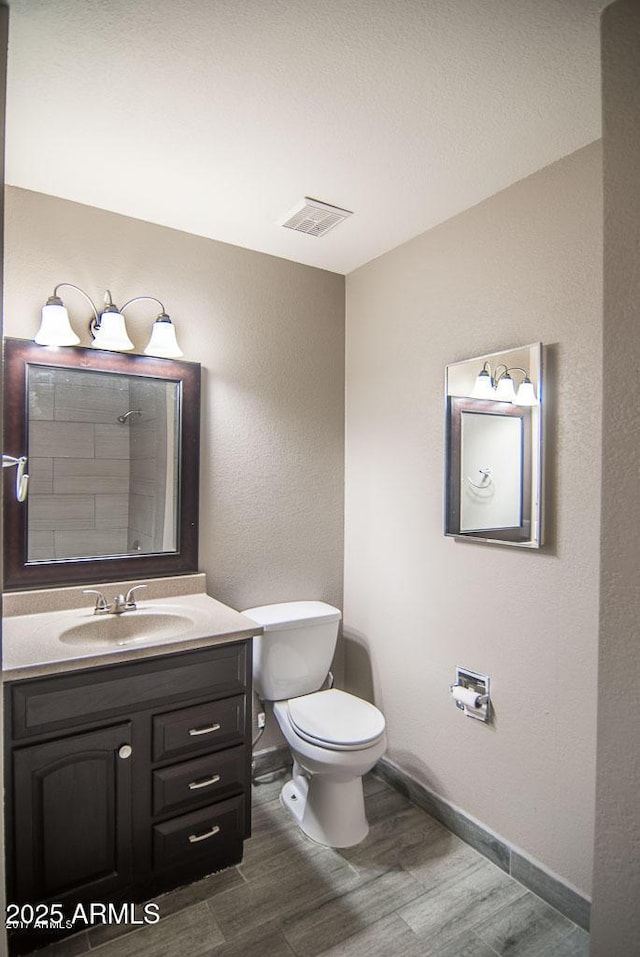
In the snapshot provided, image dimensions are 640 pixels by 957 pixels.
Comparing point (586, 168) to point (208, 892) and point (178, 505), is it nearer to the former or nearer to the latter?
point (178, 505)

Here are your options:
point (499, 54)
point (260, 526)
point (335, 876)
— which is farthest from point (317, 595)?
point (499, 54)

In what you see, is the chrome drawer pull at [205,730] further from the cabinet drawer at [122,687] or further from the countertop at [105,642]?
the countertop at [105,642]

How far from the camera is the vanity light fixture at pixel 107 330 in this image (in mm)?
1975

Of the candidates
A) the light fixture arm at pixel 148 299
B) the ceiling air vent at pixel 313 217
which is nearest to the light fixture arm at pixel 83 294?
the light fixture arm at pixel 148 299

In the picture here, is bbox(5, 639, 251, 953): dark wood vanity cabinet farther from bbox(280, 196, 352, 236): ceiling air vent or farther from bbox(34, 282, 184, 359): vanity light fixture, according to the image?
bbox(280, 196, 352, 236): ceiling air vent

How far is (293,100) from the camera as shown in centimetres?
153

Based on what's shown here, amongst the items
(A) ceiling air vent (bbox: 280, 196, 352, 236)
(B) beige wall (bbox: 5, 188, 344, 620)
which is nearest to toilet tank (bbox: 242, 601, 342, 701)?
(B) beige wall (bbox: 5, 188, 344, 620)

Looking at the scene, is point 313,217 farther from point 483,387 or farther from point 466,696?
point 466,696

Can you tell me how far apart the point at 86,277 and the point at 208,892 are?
7.53 feet

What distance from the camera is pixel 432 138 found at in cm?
169

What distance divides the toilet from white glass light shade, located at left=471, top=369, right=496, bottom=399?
3.80 ft

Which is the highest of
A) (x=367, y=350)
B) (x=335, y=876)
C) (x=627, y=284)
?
(x=367, y=350)

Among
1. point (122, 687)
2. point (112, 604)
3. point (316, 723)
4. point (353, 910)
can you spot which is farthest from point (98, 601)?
point (353, 910)

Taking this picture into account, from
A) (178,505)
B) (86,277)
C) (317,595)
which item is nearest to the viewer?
(86,277)
